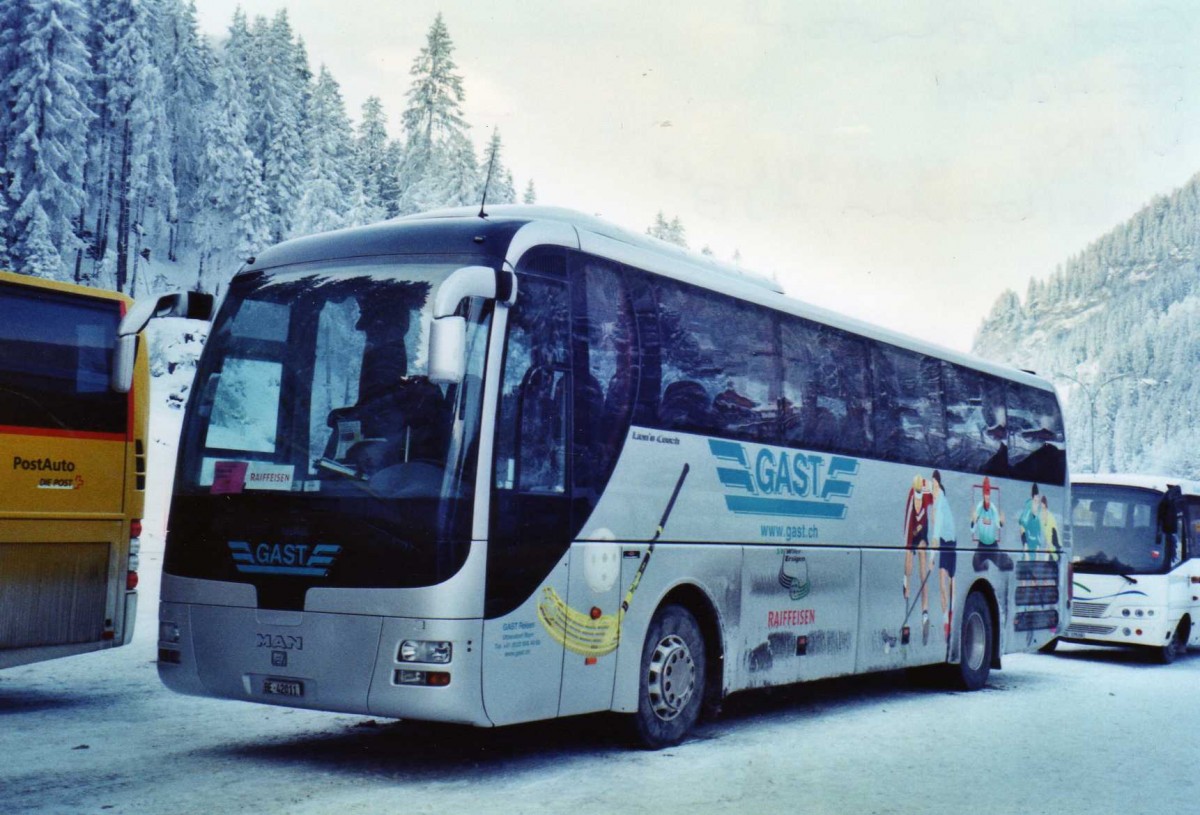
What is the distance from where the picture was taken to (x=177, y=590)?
348 inches

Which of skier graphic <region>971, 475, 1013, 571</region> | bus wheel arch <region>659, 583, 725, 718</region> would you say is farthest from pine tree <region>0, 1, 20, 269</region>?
bus wheel arch <region>659, 583, 725, 718</region>

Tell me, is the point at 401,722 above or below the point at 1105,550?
below

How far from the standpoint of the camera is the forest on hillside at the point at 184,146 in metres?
54.4

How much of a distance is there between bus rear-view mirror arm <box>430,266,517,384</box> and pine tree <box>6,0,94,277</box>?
49.1m

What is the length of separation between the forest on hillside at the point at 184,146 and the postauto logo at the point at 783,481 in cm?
4359

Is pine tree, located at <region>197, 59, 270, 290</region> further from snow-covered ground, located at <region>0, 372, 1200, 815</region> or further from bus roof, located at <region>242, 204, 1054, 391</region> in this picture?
bus roof, located at <region>242, 204, 1054, 391</region>

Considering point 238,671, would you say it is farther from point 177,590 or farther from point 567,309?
point 567,309

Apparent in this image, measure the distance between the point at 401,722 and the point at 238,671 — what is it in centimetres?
266

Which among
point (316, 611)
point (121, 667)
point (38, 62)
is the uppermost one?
point (38, 62)

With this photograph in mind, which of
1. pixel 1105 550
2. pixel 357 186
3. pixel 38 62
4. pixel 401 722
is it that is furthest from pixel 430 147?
pixel 401 722

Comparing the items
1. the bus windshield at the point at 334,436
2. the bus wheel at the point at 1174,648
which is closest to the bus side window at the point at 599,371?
the bus windshield at the point at 334,436

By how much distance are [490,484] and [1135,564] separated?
47.7ft

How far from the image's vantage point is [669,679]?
978 centimetres

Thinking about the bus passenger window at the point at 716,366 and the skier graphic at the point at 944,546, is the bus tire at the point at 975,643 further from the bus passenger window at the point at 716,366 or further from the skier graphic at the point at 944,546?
the bus passenger window at the point at 716,366
